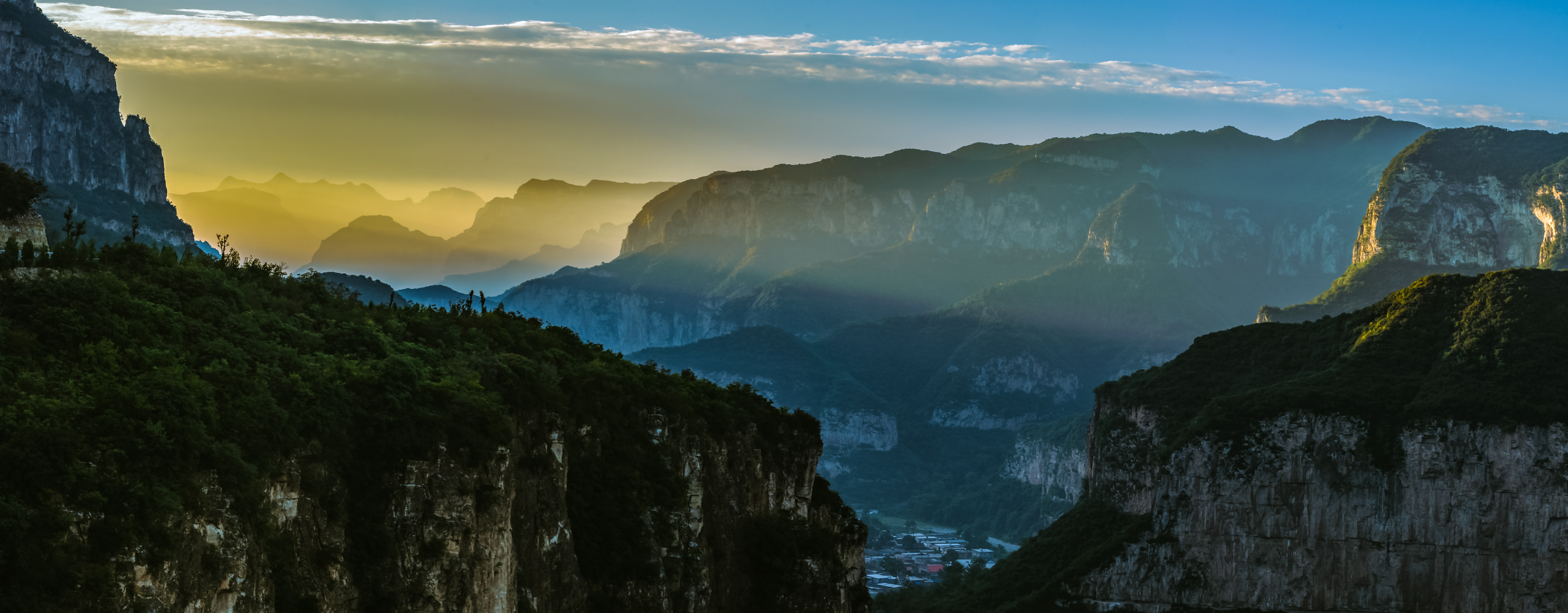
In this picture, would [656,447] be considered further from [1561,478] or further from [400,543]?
[1561,478]

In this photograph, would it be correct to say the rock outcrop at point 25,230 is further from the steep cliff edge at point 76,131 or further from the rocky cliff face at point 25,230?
the steep cliff edge at point 76,131

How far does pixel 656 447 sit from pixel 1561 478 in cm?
8754

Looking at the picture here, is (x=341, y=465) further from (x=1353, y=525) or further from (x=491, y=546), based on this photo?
(x=1353, y=525)

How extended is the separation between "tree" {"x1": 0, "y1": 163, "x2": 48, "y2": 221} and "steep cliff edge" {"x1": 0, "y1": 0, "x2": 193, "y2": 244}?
122987 millimetres

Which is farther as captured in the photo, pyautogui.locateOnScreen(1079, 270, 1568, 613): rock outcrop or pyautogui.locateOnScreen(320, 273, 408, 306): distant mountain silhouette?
pyautogui.locateOnScreen(320, 273, 408, 306): distant mountain silhouette

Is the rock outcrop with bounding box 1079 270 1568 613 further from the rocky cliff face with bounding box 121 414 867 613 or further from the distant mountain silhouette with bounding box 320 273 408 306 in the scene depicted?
the rocky cliff face with bounding box 121 414 867 613

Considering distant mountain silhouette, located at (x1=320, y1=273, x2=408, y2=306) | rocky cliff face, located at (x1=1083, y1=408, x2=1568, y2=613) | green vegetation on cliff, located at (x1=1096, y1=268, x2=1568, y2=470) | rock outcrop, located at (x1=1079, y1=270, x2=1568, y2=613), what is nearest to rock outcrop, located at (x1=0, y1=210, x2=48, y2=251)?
distant mountain silhouette, located at (x1=320, y1=273, x2=408, y2=306)

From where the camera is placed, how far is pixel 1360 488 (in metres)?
117

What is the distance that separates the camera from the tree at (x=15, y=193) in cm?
3791

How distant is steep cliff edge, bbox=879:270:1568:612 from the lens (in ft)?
372

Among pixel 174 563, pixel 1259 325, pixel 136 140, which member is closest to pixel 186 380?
pixel 174 563

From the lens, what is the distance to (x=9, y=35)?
16725 centimetres

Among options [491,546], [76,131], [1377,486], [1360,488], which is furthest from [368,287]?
[491,546]

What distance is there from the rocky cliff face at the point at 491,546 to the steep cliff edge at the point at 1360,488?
69187mm
